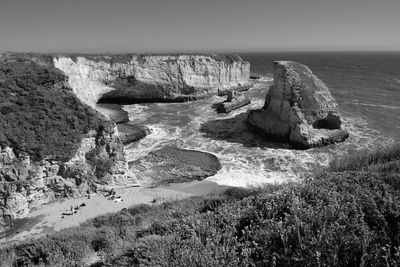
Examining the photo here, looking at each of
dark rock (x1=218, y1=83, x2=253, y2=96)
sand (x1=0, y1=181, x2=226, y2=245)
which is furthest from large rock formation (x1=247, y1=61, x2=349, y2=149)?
dark rock (x1=218, y1=83, x2=253, y2=96)

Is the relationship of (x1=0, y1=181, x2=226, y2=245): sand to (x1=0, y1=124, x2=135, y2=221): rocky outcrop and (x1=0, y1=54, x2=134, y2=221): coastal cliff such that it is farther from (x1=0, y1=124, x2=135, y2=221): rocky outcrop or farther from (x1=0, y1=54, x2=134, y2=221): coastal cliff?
(x1=0, y1=54, x2=134, y2=221): coastal cliff

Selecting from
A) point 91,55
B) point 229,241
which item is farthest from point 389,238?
point 91,55

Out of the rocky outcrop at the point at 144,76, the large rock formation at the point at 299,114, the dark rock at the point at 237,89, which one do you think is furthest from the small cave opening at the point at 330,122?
the dark rock at the point at 237,89

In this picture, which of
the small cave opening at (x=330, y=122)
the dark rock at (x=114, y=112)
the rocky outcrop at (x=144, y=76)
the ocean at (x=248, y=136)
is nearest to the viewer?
the ocean at (x=248, y=136)

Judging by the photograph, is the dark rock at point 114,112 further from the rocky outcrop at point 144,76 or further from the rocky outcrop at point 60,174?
the rocky outcrop at point 60,174

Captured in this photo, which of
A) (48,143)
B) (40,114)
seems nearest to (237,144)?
(48,143)

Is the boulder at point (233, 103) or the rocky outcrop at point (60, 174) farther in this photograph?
the boulder at point (233, 103)
